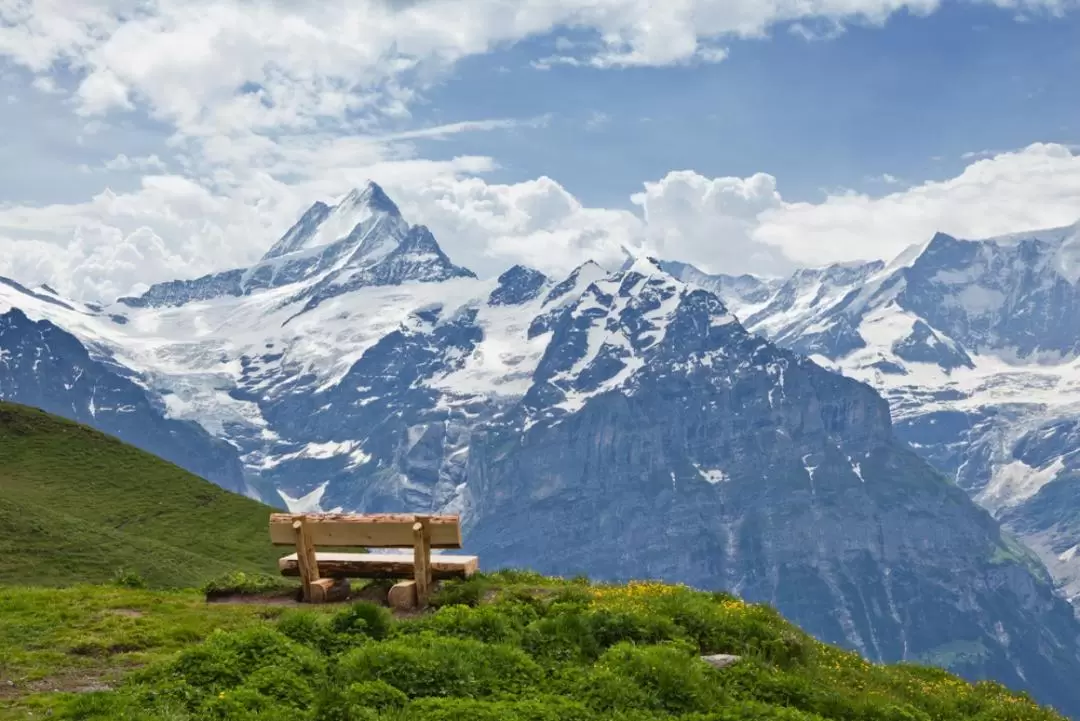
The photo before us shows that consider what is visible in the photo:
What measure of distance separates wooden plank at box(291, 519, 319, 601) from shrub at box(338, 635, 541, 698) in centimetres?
752

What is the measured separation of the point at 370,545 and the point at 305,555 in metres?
1.77

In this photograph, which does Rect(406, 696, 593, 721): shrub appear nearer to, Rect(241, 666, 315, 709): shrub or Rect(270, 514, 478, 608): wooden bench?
Rect(241, 666, 315, 709): shrub

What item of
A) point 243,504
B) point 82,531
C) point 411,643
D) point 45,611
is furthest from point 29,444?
point 411,643

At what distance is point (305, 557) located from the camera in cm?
3080

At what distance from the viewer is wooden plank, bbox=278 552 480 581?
31.0 meters

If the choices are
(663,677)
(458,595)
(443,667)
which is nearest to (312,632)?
(443,667)

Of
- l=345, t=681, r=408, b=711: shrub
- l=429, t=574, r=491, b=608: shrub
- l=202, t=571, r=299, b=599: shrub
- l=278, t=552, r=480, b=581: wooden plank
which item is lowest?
l=345, t=681, r=408, b=711: shrub

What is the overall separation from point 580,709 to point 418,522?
9.36 m

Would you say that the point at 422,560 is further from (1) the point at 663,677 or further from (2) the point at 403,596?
(1) the point at 663,677

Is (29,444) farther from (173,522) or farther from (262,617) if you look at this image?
(262,617)

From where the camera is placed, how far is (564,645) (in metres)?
25.2

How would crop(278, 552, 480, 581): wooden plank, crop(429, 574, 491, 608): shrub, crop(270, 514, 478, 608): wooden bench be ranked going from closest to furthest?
crop(429, 574, 491, 608): shrub → crop(270, 514, 478, 608): wooden bench → crop(278, 552, 480, 581): wooden plank

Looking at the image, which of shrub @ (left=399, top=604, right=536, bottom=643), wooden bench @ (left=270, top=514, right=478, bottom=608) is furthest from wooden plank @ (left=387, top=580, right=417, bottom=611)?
shrub @ (left=399, top=604, right=536, bottom=643)

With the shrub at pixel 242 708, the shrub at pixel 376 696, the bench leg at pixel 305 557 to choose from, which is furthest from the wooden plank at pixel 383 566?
the shrub at pixel 242 708
